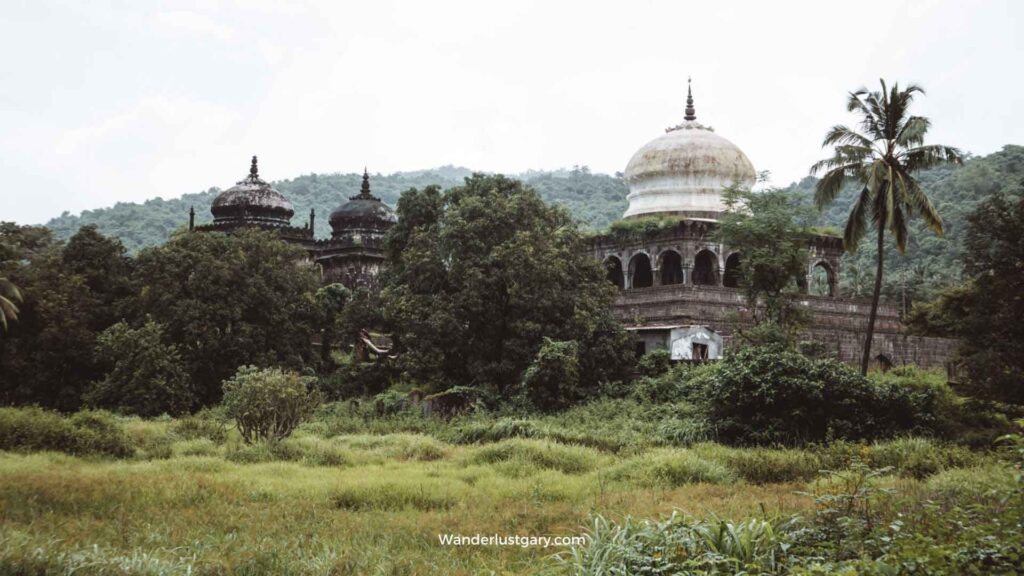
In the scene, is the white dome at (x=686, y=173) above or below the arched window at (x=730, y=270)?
above

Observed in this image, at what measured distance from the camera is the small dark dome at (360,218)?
4575cm

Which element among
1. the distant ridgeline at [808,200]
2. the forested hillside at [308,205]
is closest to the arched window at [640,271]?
the distant ridgeline at [808,200]

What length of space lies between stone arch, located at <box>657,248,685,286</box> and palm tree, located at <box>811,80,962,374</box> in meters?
10.9

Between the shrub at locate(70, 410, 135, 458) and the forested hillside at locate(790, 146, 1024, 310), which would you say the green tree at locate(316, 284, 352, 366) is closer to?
the shrub at locate(70, 410, 135, 458)

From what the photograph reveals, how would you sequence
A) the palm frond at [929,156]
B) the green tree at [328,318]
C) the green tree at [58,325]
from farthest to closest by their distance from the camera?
the green tree at [328,318] → the green tree at [58,325] → the palm frond at [929,156]

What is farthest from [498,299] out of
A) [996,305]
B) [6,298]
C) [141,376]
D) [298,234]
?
[298,234]

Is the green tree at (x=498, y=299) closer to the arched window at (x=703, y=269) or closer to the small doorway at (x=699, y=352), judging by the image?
the small doorway at (x=699, y=352)

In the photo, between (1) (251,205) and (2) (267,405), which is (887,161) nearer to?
(2) (267,405)

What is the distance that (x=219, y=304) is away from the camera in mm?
31312

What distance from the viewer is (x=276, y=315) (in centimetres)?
3231

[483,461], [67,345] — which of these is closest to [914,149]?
[483,461]

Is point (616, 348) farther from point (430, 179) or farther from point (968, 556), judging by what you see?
point (430, 179)

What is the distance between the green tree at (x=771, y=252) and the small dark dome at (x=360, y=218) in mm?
21337

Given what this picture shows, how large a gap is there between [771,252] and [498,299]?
309 inches
